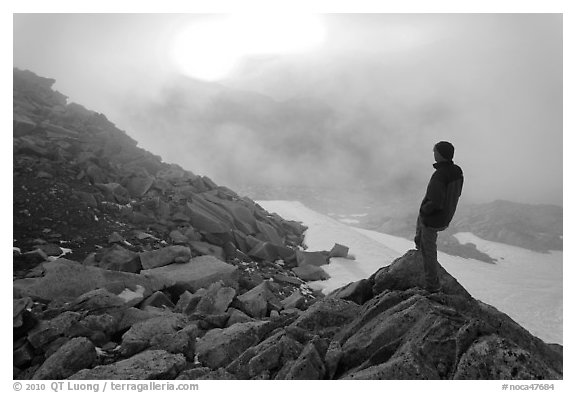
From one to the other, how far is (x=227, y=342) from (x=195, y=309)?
122 inches

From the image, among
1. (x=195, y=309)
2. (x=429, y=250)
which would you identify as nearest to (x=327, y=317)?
(x=429, y=250)

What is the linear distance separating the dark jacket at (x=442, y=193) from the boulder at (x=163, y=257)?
10.2 meters

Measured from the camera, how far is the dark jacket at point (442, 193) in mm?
7586

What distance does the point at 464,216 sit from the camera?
182375mm

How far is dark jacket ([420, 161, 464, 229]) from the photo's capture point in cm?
759

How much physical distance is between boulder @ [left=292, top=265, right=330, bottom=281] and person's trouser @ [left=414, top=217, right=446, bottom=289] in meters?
10.3

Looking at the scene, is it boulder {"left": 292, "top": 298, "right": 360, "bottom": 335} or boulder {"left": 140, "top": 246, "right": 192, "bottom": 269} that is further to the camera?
boulder {"left": 140, "top": 246, "right": 192, "bottom": 269}

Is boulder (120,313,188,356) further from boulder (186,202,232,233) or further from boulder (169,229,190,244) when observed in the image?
boulder (186,202,232,233)

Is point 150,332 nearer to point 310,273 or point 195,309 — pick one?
point 195,309

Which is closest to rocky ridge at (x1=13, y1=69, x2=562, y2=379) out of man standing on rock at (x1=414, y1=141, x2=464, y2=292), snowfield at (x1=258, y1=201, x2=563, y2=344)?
man standing on rock at (x1=414, y1=141, x2=464, y2=292)

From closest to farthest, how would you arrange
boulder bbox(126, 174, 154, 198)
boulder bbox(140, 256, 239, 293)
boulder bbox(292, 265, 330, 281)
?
boulder bbox(140, 256, 239, 293), boulder bbox(292, 265, 330, 281), boulder bbox(126, 174, 154, 198)

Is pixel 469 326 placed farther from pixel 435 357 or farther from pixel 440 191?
pixel 440 191

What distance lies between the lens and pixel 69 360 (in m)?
7.16

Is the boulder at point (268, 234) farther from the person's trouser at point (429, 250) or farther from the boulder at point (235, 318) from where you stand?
the person's trouser at point (429, 250)
